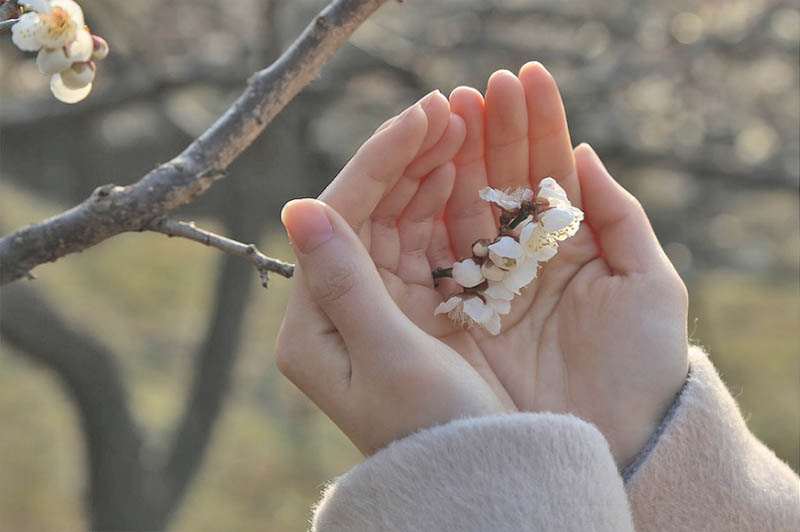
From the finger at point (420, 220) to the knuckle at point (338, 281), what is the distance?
18 cm

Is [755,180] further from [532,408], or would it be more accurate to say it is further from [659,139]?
[532,408]

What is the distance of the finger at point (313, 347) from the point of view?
776 mm

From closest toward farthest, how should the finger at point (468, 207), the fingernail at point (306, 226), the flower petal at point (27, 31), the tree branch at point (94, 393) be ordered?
the flower petal at point (27, 31), the fingernail at point (306, 226), the finger at point (468, 207), the tree branch at point (94, 393)

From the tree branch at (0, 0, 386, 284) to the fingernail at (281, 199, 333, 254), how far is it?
4.1 inches

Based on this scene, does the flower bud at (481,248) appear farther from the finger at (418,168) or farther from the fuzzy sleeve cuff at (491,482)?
the fuzzy sleeve cuff at (491,482)

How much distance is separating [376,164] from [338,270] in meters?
0.13

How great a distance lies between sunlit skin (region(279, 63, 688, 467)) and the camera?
0.87 m

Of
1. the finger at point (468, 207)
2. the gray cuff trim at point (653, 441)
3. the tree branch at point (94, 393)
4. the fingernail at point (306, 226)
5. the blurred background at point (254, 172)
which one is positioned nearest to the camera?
the fingernail at point (306, 226)

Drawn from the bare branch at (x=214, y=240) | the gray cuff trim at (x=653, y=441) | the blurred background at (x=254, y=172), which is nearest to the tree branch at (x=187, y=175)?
the bare branch at (x=214, y=240)

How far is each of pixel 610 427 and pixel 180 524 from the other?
2.48m

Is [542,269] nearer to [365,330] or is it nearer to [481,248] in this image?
[481,248]

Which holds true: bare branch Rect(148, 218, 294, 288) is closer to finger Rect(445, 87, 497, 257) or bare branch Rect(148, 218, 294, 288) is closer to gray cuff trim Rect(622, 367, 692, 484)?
finger Rect(445, 87, 497, 257)

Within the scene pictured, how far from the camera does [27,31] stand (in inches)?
24.9

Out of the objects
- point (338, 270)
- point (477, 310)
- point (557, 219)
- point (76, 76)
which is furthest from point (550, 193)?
point (76, 76)
